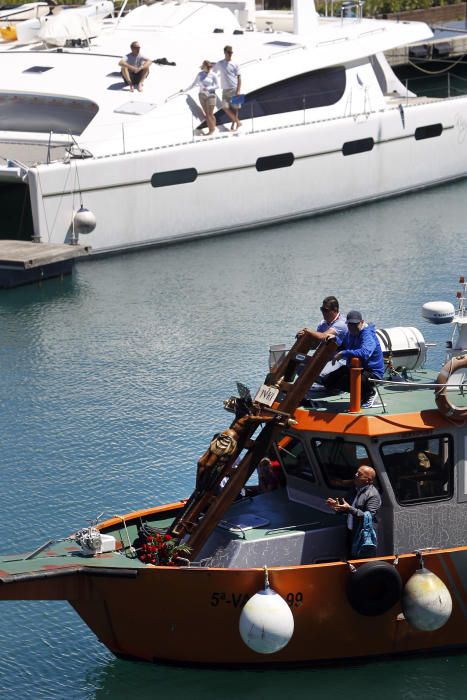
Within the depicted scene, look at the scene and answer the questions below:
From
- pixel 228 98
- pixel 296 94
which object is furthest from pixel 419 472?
pixel 296 94

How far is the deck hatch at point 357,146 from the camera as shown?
2667cm

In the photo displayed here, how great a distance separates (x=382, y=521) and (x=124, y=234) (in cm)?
1429

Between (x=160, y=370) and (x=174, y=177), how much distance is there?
6958 millimetres

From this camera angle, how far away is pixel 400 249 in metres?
24.2

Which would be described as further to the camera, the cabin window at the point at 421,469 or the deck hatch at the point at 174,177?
the deck hatch at the point at 174,177

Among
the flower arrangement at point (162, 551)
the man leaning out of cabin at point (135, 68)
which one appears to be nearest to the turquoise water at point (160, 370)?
the flower arrangement at point (162, 551)

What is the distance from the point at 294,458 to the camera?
11.4 meters

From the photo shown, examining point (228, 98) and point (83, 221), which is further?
point (228, 98)

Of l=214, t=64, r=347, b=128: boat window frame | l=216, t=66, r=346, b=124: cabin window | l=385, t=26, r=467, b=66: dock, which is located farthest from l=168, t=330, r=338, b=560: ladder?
l=385, t=26, r=467, b=66: dock

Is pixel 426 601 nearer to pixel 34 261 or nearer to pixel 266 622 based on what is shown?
pixel 266 622

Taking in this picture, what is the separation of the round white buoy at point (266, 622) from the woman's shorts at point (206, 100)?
15701mm

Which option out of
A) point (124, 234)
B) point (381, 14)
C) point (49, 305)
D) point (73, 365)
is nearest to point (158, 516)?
point (73, 365)

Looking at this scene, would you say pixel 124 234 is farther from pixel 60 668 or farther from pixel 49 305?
pixel 60 668

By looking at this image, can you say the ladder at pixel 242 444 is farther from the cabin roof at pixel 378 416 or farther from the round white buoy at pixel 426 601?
the round white buoy at pixel 426 601
